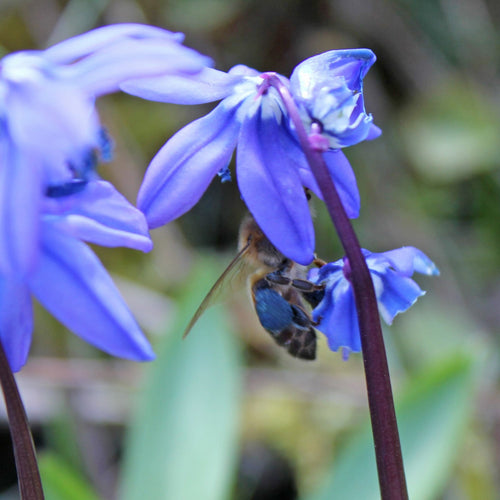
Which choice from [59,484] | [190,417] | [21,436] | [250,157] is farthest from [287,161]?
[190,417]

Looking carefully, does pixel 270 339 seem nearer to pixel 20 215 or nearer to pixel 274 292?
pixel 274 292

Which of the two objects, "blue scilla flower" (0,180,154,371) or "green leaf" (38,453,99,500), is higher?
"blue scilla flower" (0,180,154,371)

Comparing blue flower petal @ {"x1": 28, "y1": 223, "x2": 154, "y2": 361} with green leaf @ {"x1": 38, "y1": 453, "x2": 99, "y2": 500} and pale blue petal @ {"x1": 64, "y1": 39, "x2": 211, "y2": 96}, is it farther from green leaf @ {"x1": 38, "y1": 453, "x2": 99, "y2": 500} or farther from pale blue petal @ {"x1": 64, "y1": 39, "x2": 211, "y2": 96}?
green leaf @ {"x1": 38, "y1": 453, "x2": 99, "y2": 500}

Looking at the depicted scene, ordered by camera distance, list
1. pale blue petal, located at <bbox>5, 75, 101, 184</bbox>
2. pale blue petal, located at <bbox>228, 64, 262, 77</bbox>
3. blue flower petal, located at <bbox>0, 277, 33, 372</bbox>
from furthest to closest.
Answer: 1. pale blue petal, located at <bbox>228, 64, 262, 77</bbox>
2. blue flower petal, located at <bbox>0, 277, 33, 372</bbox>
3. pale blue petal, located at <bbox>5, 75, 101, 184</bbox>

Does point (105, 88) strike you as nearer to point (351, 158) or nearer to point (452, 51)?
point (351, 158)

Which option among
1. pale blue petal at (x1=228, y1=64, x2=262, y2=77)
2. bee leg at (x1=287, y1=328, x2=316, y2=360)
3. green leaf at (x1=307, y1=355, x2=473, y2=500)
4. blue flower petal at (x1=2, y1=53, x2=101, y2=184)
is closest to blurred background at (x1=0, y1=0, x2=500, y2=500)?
green leaf at (x1=307, y1=355, x2=473, y2=500)

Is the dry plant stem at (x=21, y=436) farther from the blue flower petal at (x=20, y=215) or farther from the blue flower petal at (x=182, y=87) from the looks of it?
the blue flower petal at (x=182, y=87)
